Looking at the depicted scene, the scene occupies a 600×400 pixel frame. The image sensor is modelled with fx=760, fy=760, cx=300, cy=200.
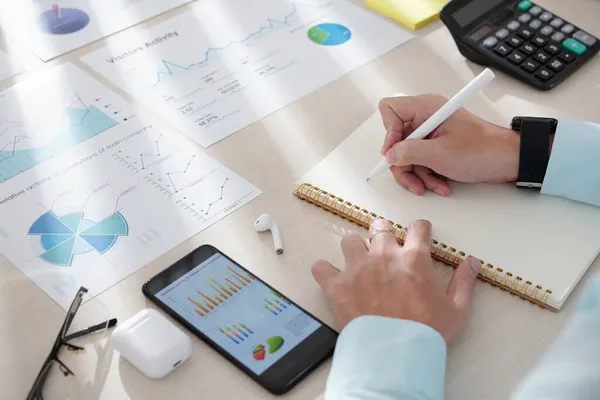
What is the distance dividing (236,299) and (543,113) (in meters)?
0.54

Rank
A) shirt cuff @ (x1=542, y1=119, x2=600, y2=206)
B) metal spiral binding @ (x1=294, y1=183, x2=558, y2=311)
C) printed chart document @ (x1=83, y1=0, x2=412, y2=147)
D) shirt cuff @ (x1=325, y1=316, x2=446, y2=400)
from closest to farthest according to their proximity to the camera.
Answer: shirt cuff @ (x1=325, y1=316, x2=446, y2=400) < metal spiral binding @ (x1=294, y1=183, x2=558, y2=311) < shirt cuff @ (x1=542, y1=119, x2=600, y2=206) < printed chart document @ (x1=83, y1=0, x2=412, y2=147)

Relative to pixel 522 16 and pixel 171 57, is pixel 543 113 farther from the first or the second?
pixel 171 57

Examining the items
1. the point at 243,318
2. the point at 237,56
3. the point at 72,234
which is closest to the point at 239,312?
the point at 243,318

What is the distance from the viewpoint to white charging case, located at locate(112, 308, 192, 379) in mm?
702

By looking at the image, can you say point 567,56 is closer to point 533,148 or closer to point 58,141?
point 533,148

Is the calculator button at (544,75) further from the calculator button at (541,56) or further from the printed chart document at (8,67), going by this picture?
the printed chart document at (8,67)

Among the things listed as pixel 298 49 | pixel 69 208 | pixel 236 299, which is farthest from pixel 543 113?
pixel 69 208

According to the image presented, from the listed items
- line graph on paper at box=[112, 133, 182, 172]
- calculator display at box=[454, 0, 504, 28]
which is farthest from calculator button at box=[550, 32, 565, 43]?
line graph on paper at box=[112, 133, 182, 172]

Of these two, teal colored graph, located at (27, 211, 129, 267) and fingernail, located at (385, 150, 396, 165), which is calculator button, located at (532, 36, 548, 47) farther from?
teal colored graph, located at (27, 211, 129, 267)

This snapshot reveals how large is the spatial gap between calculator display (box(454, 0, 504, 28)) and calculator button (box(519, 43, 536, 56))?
0.09 metres

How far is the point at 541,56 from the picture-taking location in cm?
111

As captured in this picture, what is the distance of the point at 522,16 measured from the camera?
1157 mm

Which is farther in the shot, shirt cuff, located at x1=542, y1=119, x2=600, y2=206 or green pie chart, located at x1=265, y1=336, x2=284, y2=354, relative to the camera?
shirt cuff, located at x1=542, y1=119, x2=600, y2=206

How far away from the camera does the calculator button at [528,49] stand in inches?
43.8
